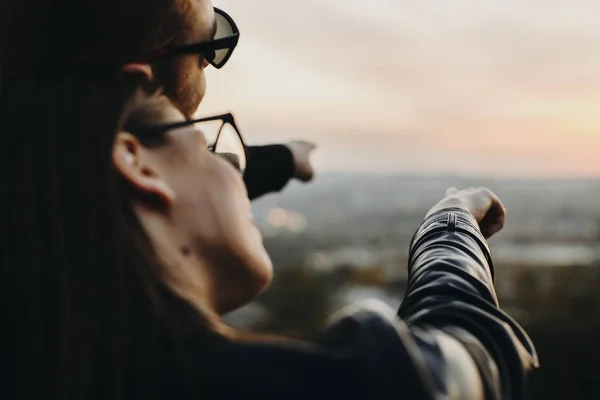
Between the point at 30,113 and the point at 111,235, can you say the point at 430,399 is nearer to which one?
the point at 111,235

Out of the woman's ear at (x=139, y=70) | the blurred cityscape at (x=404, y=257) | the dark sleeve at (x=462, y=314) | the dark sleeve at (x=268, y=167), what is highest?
the woman's ear at (x=139, y=70)

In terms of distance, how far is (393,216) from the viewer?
28797 millimetres

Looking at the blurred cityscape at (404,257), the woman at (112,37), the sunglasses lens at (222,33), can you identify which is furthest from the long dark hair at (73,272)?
the blurred cityscape at (404,257)

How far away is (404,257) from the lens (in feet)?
73.2

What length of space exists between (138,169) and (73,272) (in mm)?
145

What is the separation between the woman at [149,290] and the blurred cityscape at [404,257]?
13.6 metres

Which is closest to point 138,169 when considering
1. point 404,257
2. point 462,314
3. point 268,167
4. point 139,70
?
point 139,70

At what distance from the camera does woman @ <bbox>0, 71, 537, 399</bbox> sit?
0.72 m

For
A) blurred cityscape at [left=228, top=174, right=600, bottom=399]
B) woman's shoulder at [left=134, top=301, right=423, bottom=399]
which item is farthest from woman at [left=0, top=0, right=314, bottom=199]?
blurred cityscape at [left=228, top=174, right=600, bottom=399]

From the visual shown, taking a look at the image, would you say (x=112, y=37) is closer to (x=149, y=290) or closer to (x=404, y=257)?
(x=149, y=290)

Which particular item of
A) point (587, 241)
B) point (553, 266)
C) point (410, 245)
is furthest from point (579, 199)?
point (410, 245)

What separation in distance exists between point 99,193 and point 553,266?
24.2m

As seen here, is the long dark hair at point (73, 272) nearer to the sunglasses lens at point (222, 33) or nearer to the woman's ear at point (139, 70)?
the woman's ear at point (139, 70)

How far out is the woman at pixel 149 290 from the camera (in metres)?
0.72
